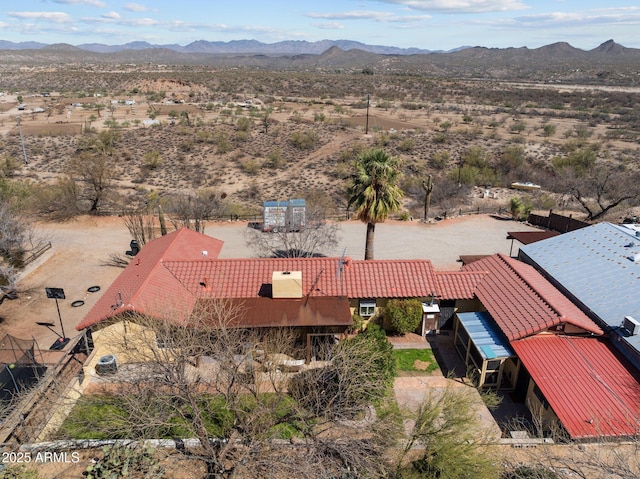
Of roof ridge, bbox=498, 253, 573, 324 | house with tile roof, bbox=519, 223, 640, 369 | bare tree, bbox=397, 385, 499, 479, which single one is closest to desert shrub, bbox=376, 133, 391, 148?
house with tile roof, bbox=519, 223, 640, 369

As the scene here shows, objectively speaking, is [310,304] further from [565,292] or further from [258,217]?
[258,217]

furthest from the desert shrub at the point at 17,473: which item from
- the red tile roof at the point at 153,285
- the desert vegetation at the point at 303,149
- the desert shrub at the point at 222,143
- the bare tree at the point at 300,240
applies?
the desert shrub at the point at 222,143

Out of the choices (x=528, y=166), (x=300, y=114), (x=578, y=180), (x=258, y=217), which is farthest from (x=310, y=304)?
(x=300, y=114)

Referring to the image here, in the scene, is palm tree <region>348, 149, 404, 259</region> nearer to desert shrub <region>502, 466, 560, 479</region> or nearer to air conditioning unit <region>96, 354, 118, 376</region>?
air conditioning unit <region>96, 354, 118, 376</region>

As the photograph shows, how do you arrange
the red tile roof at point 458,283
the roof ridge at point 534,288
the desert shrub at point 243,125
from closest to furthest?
the roof ridge at point 534,288 < the red tile roof at point 458,283 < the desert shrub at point 243,125

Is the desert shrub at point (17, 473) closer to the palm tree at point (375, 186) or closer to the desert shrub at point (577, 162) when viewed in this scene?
the palm tree at point (375, 186)

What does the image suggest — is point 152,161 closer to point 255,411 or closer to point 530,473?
point 255,411
